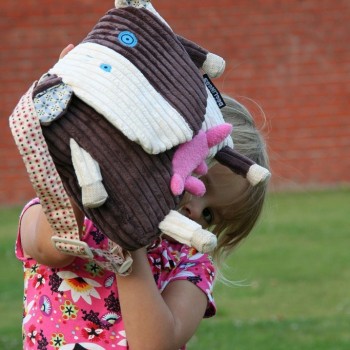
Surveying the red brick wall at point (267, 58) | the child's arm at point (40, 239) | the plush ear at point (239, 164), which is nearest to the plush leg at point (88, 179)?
the child's arm at point (40, 239)

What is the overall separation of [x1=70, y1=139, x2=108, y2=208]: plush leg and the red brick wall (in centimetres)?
1019

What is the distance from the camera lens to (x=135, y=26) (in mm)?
2260

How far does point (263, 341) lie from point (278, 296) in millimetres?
1490

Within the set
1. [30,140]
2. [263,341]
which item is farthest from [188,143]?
[263,341]

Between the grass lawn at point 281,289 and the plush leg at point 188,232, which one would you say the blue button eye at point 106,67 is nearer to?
the plush leg at point 188,232

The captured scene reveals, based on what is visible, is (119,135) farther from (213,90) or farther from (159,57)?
(213,90)

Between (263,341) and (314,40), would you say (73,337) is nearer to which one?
(263,341)

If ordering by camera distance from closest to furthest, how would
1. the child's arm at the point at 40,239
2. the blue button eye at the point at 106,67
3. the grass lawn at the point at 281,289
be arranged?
1. the blue button eye at the point at 106,67
2. the child's arm at the point at 40,239
3. the grass lawn at the point at 281,289

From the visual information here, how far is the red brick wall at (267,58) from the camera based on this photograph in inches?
481

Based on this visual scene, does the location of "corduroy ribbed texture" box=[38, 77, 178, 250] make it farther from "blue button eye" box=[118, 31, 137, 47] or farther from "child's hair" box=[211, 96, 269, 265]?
"child's hair" box=[211, 96, 269, 265]

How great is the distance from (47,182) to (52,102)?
17 cm

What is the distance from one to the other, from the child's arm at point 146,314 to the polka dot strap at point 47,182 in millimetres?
119

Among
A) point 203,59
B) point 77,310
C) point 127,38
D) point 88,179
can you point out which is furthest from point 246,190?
point 88,179

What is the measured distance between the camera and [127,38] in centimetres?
223
